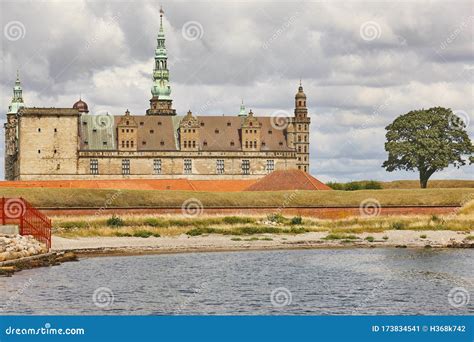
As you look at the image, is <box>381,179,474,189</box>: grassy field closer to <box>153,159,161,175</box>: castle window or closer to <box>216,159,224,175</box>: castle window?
<box>216,159,224,175</box>: castle window

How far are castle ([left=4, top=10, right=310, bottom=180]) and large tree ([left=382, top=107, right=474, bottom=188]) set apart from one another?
2436 cm

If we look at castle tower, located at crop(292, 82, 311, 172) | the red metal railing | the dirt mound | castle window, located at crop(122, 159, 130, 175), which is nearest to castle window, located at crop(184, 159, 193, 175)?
castle window, located at crop(122, 159, 130, 175)

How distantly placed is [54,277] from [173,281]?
13.5 feet

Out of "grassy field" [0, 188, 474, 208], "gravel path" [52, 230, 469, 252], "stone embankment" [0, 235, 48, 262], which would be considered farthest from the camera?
"grassy field" [0, 188, 474, 208]

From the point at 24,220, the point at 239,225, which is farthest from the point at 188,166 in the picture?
the point at 24,220

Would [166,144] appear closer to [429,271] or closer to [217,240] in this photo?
[217,240]

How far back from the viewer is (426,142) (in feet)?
282

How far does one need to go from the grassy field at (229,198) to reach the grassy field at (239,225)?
249 centimetres

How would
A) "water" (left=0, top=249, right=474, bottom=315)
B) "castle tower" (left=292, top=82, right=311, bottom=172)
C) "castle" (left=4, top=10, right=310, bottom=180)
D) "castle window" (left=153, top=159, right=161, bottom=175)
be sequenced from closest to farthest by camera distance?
"water" (left=0, top=249, right=474, bottom=315)
"castle" (left=4, top=10, right=310, bottom=180)
"castle window" (left=153, top=159, right=161, bottom=175)
"castle tower" (left=292, top=82, right=311, bottom=172)

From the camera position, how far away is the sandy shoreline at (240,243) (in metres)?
42.2

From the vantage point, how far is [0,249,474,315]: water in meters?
25.1

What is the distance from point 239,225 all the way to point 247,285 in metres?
22.1

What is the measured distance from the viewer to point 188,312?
2441cm
